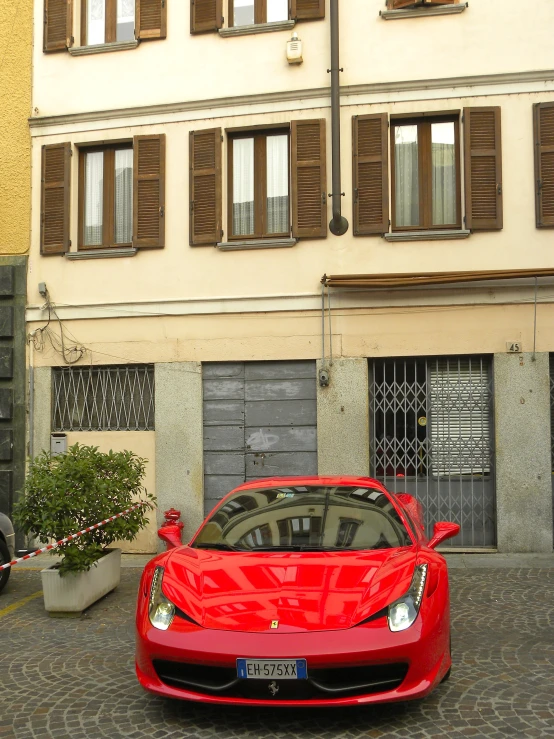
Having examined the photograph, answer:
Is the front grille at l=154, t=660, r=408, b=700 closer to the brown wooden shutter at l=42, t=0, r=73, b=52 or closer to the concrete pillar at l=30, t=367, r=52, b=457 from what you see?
the concrete pillar at l=30, t=367, r=52, b=457

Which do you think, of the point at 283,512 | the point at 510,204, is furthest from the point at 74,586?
the point at 510,204

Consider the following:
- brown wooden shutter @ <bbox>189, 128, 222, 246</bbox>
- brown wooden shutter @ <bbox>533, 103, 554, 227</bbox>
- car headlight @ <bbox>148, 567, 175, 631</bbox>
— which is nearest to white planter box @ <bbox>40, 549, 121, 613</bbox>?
car headlight @ <bbox>148, 567, 175, 631</bbox>

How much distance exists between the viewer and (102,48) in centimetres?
1172

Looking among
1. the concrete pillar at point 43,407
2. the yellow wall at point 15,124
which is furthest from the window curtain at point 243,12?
the concrete pillar at point 43,407

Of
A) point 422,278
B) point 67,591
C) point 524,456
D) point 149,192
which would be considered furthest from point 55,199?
point 524,456

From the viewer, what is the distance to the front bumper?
13.8 feet

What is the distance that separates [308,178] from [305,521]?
6637mm

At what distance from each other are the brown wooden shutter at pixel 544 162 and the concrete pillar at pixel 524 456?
191 cm

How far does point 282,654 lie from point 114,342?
310 inches

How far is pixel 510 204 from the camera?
34.3 feet

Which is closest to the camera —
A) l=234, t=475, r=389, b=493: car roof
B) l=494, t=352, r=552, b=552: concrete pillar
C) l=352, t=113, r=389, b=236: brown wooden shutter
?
l=234, t=475, r=389, b=493: car roof

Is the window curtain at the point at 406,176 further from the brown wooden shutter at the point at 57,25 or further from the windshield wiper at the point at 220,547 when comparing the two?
the windshield wiper at the point at 220,547

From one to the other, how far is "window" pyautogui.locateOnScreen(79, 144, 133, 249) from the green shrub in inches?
188

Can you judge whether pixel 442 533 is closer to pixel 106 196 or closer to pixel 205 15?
pixel 106 196
